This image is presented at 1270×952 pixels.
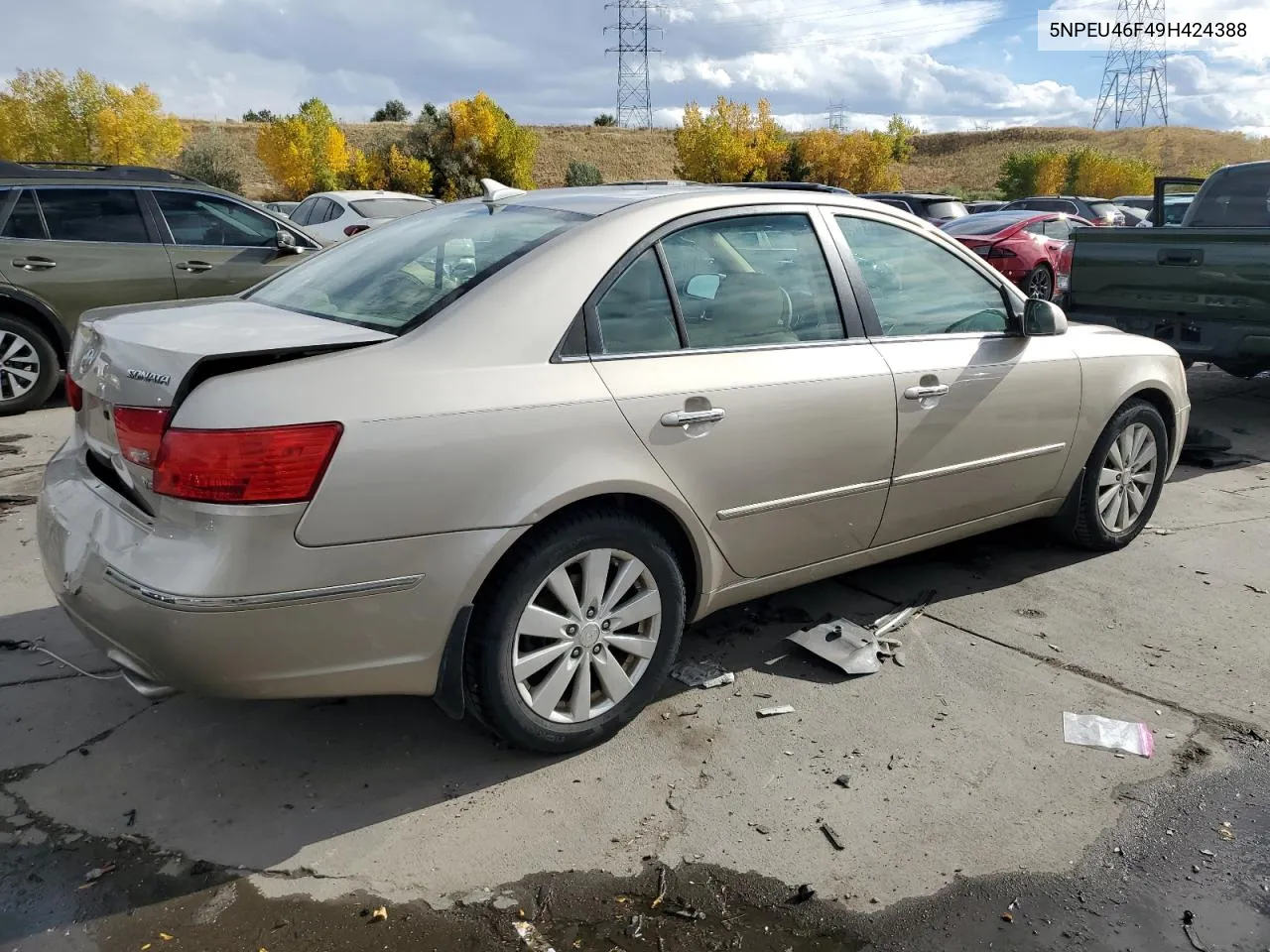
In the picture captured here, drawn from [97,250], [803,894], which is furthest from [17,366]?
[803,894]

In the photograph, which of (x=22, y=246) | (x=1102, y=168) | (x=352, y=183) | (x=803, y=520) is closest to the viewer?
(x=803, y=520)

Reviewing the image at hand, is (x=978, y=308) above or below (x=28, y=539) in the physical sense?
above

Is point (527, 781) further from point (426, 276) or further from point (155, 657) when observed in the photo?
point (426, 276)

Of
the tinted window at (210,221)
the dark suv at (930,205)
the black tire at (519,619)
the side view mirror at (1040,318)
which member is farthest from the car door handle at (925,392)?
the dark suv at (930,205)

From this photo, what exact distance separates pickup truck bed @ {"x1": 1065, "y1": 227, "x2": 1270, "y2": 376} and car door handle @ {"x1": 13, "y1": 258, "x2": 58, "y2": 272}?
25.7ft

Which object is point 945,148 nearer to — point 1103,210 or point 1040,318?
point 1103,210

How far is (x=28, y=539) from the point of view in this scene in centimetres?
491

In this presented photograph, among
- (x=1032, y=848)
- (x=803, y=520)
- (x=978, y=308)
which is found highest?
(x=978, y=308)

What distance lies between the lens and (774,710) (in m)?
3.46

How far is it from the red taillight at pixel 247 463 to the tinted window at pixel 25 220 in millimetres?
6375

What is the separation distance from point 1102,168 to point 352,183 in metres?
38.0

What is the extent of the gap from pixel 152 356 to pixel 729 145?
53.4 metres

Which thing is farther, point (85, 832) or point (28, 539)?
point (28, 539)

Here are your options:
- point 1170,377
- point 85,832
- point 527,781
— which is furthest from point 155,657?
point 1170,377
